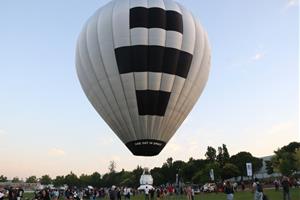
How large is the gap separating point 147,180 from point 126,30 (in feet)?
42.8

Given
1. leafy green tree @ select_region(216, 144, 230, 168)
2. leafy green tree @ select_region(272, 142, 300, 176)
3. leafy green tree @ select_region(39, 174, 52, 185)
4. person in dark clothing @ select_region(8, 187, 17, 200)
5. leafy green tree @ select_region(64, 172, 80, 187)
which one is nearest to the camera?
person in dark clothing @ select_region(8, 187, 17, 200)

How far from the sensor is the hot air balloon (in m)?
23.3

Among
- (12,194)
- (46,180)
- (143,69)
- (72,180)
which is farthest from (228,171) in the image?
(46,180)

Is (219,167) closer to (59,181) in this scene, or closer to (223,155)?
(223,155)

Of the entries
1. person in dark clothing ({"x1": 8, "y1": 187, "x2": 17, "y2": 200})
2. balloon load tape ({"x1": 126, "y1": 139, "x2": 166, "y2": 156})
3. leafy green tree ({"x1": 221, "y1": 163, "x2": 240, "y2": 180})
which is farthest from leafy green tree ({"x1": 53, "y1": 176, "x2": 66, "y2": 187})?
balloon load tape ({"x1": 126, "y1": 139, "x2": 166, "y2": 156})

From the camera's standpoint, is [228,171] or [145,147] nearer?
[145,147]

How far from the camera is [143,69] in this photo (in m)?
23.2

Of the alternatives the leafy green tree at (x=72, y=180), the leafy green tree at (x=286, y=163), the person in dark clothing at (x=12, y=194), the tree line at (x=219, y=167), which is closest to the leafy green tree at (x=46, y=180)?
the leafy green tree at (x=72, y=180)

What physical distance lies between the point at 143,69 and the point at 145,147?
4.74 metres

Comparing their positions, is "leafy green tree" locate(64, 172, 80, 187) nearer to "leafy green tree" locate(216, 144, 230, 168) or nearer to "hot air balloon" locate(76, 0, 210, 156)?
"leafy green tree" locate(216, 144, 230, 168)

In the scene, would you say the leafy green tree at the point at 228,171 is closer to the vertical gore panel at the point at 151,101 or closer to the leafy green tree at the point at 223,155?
the leafy green tree at the point at 223,155

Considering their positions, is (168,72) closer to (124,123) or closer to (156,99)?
(156,99)

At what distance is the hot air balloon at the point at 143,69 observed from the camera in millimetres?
23281

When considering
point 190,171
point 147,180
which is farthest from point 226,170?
point 147,180
